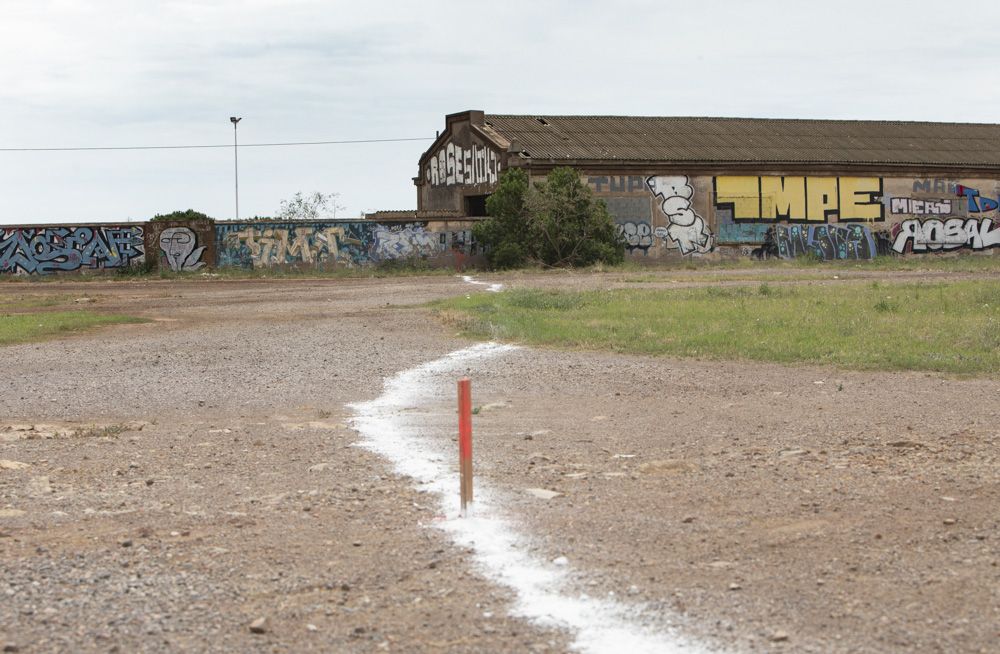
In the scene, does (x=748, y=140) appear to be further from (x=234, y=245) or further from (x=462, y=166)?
(x=234, y=245)

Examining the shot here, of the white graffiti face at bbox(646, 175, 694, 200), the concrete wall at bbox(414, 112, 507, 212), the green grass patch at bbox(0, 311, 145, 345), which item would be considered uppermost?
the concrete wall at bbox(414, 112, 507, 212)

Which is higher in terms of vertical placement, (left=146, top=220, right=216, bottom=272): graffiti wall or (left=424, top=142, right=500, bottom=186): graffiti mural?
(left=424, top=142, right=500, bottom=186): graffiti mural

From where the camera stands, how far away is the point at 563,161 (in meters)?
46.0

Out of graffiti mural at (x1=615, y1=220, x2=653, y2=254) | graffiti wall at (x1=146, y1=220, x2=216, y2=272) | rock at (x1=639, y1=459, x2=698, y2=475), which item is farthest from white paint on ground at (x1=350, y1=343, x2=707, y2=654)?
graffiti mural at (x1=615, y1=220, x2=653, y2=254)

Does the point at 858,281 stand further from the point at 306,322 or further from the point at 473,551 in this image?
the point at 473,551

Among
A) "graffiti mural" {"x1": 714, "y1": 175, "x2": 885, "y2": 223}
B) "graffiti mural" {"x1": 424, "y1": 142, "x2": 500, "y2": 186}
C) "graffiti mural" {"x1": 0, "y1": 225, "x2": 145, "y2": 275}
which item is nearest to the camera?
"graffiti mural" {"x1": 0, "y1": 225, "x2": 145, "y2": 275}

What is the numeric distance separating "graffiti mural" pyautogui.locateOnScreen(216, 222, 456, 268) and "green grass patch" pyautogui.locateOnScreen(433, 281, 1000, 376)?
18620mm

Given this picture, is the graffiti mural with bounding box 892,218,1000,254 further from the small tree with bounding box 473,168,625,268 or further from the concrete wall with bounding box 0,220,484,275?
the concrete wall with bounding box 0,220,484,275

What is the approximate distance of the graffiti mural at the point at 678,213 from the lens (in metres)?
47.6

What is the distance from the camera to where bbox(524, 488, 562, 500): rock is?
7.64 meters

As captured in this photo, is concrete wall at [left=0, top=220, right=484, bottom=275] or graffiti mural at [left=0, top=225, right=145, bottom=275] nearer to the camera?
graffiti mural at [left=0, top=225, right=145, bottom=275]

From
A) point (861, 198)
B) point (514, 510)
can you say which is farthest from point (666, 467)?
point (861, 198)

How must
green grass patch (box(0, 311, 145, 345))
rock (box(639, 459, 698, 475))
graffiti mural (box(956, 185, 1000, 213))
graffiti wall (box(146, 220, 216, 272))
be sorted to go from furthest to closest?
graffiti mural (box(956, 185, 1000, 213)) < graffiti wall (box(146, 220, 216, 272)) < green grass patch (box(0, 311, 145, 345)) < rock (box(639, 459, 698, 475))

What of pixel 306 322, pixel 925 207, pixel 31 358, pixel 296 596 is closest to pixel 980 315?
pixel 306 322
